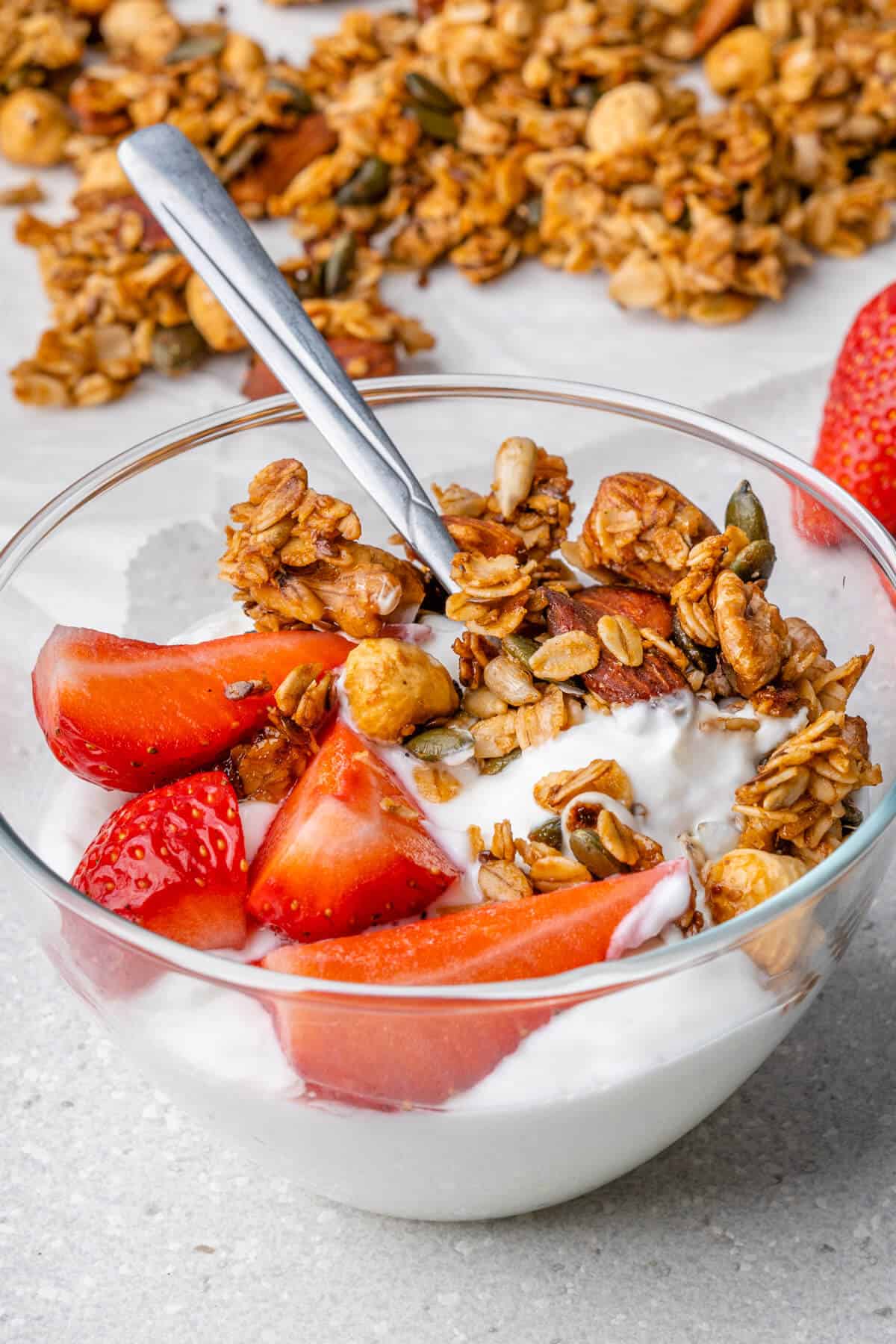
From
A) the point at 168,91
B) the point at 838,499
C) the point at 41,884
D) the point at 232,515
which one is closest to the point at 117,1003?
the point at 41,884

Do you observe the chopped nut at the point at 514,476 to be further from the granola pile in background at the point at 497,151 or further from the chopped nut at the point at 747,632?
the granola pile in background at the point at 497,151

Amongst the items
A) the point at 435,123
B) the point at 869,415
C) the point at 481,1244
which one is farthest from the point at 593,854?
the point at 435,123

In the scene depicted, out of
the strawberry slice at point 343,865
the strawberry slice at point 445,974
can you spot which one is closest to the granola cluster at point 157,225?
the strawberry slice at point 343,865

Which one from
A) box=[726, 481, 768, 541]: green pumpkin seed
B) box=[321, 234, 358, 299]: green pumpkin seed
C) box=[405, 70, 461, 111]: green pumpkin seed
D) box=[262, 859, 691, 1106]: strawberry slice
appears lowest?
box=[321, 234, 358, 299]: green pumpkin seed

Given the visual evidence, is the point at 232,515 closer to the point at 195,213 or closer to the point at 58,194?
the point at 195,213

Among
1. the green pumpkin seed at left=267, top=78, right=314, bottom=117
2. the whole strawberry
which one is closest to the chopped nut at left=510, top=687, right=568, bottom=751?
the whole strawberry

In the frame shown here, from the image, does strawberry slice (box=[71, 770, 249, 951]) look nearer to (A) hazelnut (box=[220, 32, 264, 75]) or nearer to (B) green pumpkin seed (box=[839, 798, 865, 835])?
(B) green pumpkin seed (box=[839, 798, 865, 835])
